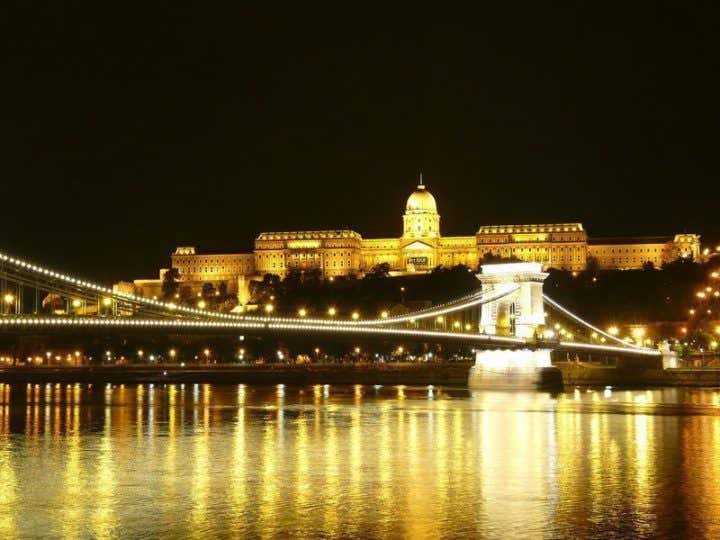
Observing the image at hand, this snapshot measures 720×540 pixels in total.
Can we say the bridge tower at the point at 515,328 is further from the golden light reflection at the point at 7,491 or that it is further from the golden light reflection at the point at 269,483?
the golden light reflection at the point at 7,491

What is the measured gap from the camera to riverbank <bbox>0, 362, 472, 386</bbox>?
66.6 meters

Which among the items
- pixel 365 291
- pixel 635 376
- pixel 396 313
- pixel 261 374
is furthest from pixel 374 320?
pixel 365 291

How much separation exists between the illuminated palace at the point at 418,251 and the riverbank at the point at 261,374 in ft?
213

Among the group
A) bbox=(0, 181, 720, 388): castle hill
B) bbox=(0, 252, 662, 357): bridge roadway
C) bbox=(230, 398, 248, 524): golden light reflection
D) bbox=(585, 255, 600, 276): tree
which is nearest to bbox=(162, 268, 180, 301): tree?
Result: bbox=(0, 181, 720, 388): castle hill

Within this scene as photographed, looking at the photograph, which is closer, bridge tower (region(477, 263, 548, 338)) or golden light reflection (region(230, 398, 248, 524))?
golden light reflection (region(230, 398, 248, 524))

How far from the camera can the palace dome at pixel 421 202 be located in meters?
150

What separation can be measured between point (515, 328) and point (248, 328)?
73.7 ft

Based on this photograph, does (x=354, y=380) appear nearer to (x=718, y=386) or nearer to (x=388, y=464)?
(x=718, y=386)

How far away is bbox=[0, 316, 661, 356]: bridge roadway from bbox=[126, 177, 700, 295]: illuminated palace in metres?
87.2

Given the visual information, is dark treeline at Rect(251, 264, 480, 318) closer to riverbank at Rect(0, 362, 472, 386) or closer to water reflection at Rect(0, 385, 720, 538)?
riverbank at Rect(0, 362, 472, 386)

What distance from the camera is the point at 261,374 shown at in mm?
71250

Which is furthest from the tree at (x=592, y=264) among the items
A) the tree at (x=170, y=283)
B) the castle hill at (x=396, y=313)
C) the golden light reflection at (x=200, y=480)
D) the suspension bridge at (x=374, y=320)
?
the golden light reflection at (x=200, y=480)

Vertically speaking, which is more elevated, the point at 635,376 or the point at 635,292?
the point at 635,292

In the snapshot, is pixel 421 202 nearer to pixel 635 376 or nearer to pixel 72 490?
pixel 635 376
